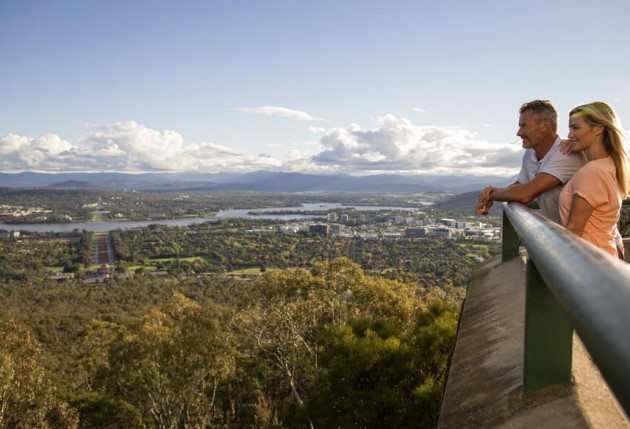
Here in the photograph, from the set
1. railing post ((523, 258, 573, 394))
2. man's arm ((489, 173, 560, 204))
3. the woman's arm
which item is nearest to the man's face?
man's arm ((489, 173, 560, 204))

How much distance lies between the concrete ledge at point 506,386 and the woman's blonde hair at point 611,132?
2.63 feet

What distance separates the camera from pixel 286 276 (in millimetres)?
14992

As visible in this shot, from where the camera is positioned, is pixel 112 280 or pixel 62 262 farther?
pixel 62 262

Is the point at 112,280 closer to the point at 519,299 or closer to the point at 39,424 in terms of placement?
the point at 39,424

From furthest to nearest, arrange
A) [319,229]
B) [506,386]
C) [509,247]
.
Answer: [319,229] → [509,247] → [506,386]

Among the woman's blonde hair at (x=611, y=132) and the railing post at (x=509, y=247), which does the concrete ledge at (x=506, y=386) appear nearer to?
the railing post at (x=509, y=247)

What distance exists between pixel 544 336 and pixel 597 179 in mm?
846

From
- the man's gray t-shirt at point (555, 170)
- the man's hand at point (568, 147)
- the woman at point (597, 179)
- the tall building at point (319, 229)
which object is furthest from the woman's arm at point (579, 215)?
the tall building at point (319, 229)

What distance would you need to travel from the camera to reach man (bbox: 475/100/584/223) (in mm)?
2506

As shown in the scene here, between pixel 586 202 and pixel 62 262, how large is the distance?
284ft

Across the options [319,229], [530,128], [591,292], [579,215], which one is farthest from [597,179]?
[319,229]

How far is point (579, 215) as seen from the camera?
210cm

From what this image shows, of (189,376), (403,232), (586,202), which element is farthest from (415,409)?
(403,232)

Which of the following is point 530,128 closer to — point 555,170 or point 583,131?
point 555,170
